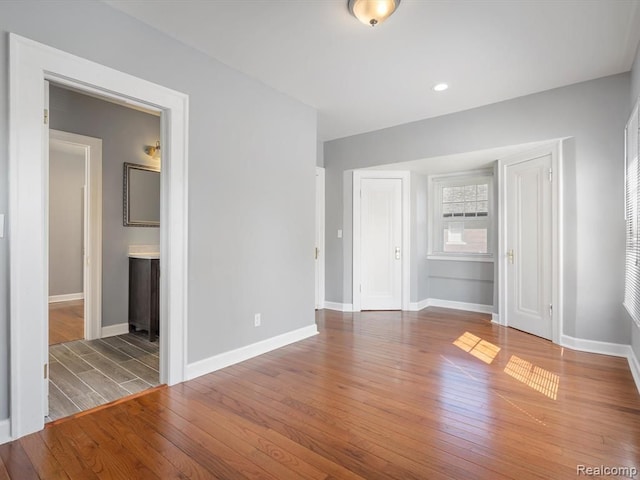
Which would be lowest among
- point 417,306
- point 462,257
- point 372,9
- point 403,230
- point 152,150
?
point 417,306

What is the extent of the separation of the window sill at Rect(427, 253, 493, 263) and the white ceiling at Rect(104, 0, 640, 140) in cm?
240

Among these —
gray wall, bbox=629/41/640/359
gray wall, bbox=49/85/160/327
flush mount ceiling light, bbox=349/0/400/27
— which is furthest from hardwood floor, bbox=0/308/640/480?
flush mount ceiling light, bbox=349/0/400/27

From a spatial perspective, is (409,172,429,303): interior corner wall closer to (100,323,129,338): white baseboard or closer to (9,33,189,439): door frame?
(100,323,129,338): white baseboard

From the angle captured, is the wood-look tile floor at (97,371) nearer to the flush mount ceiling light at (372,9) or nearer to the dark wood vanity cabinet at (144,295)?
the dark wood vanity cabinet at (144,295)

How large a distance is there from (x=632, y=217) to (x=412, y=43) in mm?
2274

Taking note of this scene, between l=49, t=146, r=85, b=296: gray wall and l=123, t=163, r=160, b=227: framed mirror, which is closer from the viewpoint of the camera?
l=123, t=163, r=160, b=227: framed mirror

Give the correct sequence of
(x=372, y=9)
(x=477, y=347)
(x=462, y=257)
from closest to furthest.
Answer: (x=372, y=9)
(x=477, y=347)
(x=462, y=257)

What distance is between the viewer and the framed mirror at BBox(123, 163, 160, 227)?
423 cm

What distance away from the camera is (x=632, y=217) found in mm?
2857

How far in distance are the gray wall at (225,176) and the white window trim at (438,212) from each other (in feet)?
8.55

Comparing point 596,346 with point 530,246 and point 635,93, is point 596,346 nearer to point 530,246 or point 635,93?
point 530,246

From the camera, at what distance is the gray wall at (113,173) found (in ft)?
12.8

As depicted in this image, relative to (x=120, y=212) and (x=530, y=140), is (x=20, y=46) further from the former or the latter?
(x=530, y=140)

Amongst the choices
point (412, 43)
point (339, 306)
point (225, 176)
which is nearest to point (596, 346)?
point (339, 306)
